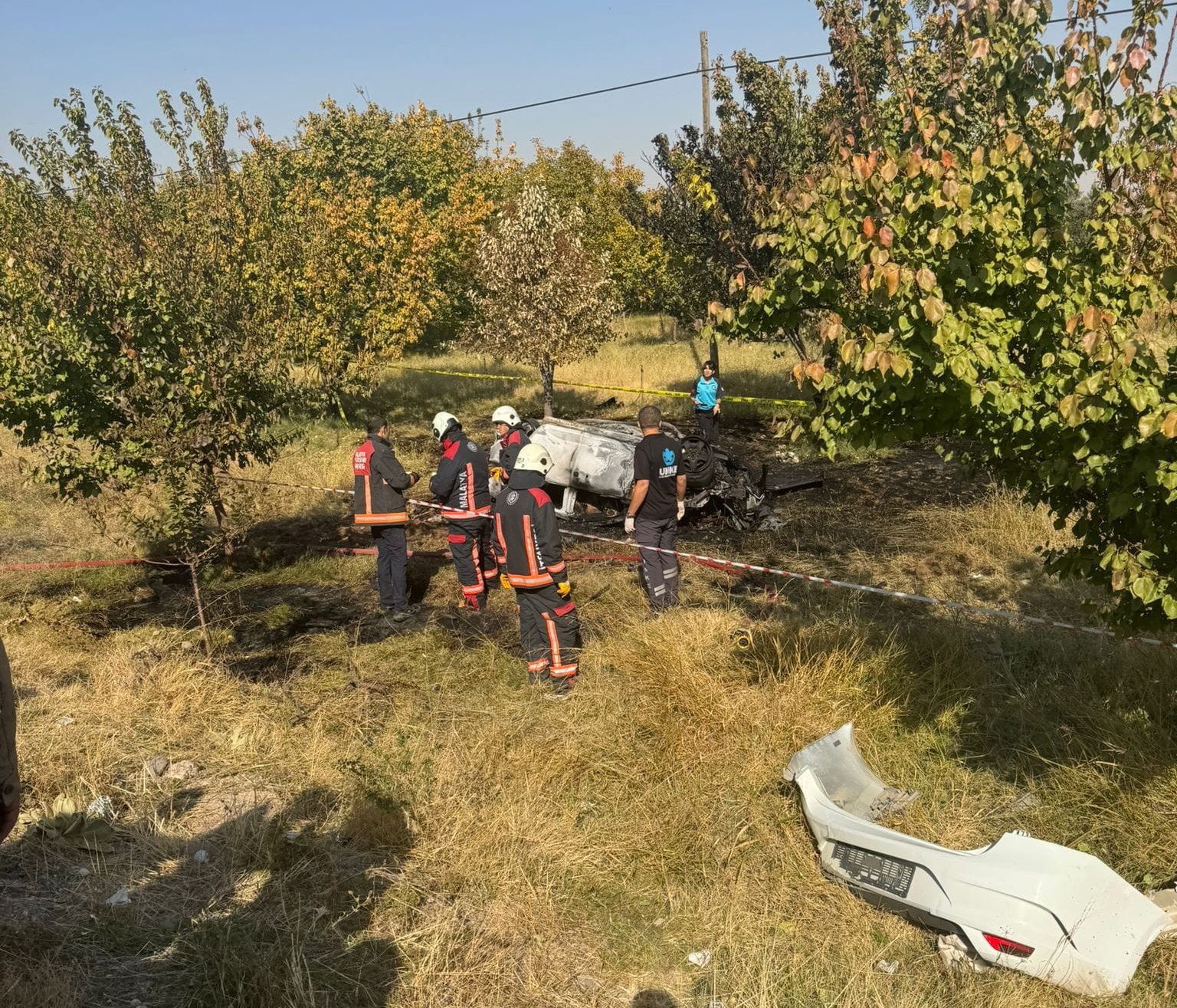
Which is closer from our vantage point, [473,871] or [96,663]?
[473,871]

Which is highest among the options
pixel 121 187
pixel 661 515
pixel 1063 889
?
pixel 121 187

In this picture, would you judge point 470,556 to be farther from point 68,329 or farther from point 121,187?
point 121,187

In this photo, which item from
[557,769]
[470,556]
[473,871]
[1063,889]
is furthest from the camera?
[470,556]

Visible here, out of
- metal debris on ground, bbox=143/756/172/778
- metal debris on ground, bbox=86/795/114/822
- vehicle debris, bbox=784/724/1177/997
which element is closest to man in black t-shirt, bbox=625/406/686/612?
vehicle debris, bbox=784/724/1177/997

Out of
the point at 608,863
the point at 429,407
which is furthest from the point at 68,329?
the point at 429,407

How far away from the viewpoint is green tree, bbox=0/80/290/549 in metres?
7.64

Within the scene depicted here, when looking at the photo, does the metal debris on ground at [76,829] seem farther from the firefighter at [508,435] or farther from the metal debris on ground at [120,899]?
the firefighter at [508,435]

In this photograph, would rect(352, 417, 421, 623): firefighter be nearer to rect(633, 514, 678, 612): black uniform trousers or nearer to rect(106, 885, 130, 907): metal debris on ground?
rect(633, 514, 678, 612): black uniform trousers

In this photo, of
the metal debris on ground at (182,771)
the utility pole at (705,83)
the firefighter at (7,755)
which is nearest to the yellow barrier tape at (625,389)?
the utility pole at (705,83)

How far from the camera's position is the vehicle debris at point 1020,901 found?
348 centimetres

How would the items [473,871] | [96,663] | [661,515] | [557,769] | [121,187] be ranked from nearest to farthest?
[473,871]
[557,769]
[96,663]
[661,515]
[121,187]

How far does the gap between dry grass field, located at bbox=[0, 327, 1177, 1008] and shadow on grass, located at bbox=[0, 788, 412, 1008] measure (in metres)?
0.02

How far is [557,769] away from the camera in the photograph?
5.18 m

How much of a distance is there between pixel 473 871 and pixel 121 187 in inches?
309
